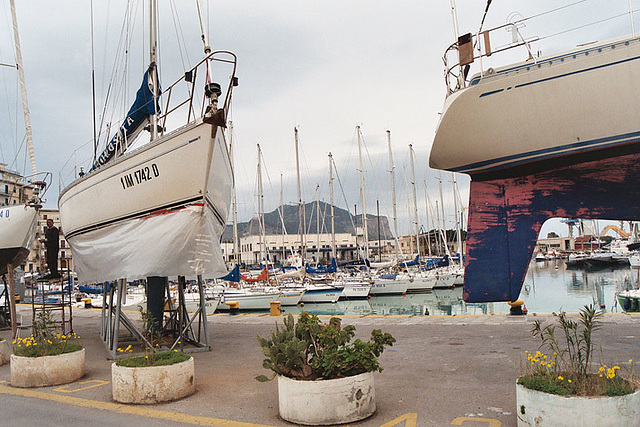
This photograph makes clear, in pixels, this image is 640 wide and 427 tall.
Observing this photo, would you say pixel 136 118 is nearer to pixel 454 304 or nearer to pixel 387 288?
pixel 454 304

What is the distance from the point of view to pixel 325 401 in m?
5.29

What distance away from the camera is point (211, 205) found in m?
9.75

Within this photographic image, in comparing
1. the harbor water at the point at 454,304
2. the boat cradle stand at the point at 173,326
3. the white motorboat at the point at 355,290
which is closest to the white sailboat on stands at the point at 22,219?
the boat cradle stand at the point at 173,326

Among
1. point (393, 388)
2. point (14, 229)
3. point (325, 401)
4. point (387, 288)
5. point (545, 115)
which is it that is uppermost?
point (545, 115)

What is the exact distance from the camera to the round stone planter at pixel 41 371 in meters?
7.59

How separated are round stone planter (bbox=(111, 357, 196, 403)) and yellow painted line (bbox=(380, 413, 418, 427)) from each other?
3.09 meters

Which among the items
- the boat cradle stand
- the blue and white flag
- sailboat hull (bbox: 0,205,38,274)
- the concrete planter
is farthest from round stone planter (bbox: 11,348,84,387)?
sailboat hull (bbox: 0,205,38,274)

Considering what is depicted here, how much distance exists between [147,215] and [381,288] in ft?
95.8

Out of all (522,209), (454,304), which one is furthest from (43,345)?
(454,304)

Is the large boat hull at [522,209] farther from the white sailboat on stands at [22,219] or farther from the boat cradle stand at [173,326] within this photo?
the white sailboat on stands at [22,219]

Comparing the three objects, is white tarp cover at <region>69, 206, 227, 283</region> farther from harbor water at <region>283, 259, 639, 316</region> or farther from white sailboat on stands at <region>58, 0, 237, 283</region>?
harbor water at <region>283, 259, 639, 316</region>

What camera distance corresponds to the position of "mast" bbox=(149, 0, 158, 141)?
1116 centimetres

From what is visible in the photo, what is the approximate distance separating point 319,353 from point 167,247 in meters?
4.78

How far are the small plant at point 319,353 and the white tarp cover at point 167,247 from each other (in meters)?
4.06
